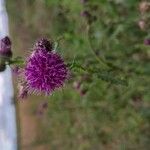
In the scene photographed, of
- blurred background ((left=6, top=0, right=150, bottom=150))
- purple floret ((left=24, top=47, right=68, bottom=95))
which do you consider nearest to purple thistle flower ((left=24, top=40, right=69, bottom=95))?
purple floret ((left=24, top=47, right=68, bottom=95))

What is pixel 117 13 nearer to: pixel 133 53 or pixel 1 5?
pixel 133 53

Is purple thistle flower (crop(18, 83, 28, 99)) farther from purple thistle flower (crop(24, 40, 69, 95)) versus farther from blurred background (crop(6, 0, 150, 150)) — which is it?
blurred background (crop(6, 0, 150, 150))

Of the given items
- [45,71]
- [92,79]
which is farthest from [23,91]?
[92,79]

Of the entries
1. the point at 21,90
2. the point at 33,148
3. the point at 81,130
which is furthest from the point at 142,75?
the point at 33,148

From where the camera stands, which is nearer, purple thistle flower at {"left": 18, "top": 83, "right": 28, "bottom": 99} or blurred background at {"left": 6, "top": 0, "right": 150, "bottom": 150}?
purple thistle flower at {"left": 18, "top": 83, "right": 28, "bottom": 99}

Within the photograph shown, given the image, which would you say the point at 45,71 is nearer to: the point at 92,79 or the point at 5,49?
the point at 5,49

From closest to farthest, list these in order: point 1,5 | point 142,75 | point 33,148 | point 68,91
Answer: point 1,5 → point 142,75 → point 68,91 → point 33,148
